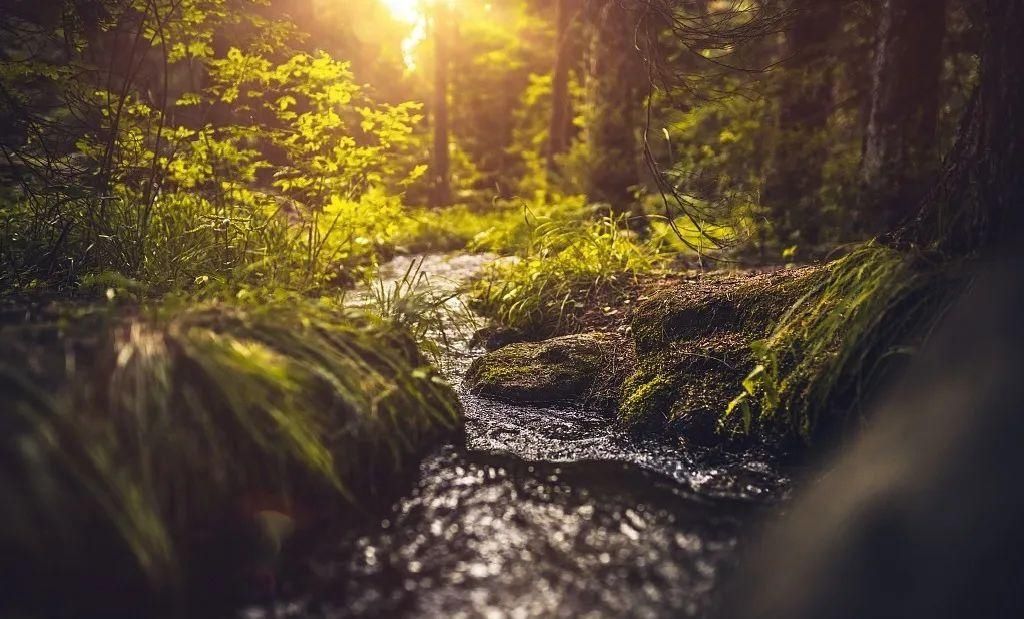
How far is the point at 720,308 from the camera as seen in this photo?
475 cm

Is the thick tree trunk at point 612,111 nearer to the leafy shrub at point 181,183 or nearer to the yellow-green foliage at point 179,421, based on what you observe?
the leafy shrub at point 181,183

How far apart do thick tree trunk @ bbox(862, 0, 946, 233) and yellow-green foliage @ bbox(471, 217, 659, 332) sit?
2321 mm

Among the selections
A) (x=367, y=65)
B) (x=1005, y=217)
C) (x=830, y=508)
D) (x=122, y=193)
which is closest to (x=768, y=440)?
Answer: (x=830, y=508)

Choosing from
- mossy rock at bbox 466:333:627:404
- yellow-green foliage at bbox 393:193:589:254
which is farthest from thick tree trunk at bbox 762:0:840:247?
mossy rock at bbox 466:333:627:404

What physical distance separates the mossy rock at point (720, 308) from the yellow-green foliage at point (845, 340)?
14.9 inches

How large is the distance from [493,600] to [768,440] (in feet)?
6.25

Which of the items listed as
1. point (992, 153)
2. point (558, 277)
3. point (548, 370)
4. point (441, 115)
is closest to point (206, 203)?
point (558, 277)

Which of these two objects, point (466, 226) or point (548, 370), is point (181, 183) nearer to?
point (548, 370)

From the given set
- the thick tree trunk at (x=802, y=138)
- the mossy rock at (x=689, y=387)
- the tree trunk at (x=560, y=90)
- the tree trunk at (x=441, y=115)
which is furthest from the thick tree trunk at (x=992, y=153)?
the tree trunk at (x=441, y=115)

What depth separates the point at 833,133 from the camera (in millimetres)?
8984

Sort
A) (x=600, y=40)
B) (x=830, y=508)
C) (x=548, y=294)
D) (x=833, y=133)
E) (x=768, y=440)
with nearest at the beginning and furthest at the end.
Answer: (x=830, y=508)
(x=768, y=440)
(x=548, y=294)
(x=833, y=133)
(x=600, y=40)

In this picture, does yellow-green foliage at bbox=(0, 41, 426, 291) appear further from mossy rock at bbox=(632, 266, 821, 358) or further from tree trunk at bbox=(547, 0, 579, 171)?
tree trunk at bbox=(547, 0, 579, 171)

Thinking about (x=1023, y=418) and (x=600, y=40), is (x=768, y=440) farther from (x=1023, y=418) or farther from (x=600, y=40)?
(x=600, y=40)

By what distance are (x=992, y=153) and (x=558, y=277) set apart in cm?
371
